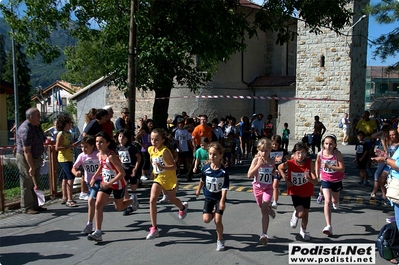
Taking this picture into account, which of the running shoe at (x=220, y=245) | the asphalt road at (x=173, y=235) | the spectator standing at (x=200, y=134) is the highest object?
the spectator standing at (x=200, y=134)

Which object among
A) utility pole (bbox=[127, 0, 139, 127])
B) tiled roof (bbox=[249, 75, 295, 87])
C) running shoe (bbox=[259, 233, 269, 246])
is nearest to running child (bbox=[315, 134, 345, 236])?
running shoe (bbox=[259, 233, 269, 246])

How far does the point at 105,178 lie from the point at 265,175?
2382mm

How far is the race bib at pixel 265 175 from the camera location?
5.81 meters

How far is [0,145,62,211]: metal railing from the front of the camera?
793 centimetres

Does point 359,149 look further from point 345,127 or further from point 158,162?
point 345,127

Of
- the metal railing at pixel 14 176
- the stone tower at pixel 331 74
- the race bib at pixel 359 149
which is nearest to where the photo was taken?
the metal railing at pixel 14 176

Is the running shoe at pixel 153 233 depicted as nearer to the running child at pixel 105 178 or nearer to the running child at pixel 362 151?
the running child at pixel 105 178

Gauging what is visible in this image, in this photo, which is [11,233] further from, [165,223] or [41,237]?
[165,223]

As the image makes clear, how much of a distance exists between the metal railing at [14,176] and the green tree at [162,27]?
372 centimetres

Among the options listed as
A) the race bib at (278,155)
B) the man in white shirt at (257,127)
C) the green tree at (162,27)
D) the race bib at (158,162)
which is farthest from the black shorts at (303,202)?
→ the man in white shirt at (257,127)

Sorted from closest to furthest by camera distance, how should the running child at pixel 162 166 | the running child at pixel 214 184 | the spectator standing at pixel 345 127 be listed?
the running child at pixel 214 184 < the running child at pixel 162 166 < the spectator standing at pixel 345 127

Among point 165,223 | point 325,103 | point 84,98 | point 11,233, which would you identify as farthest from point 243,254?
point 84,98

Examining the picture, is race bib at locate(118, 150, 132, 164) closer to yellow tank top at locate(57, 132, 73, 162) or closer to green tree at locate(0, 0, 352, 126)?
yellow tank top at locate(57, 132, 73, 162)

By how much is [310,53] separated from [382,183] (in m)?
15.8
